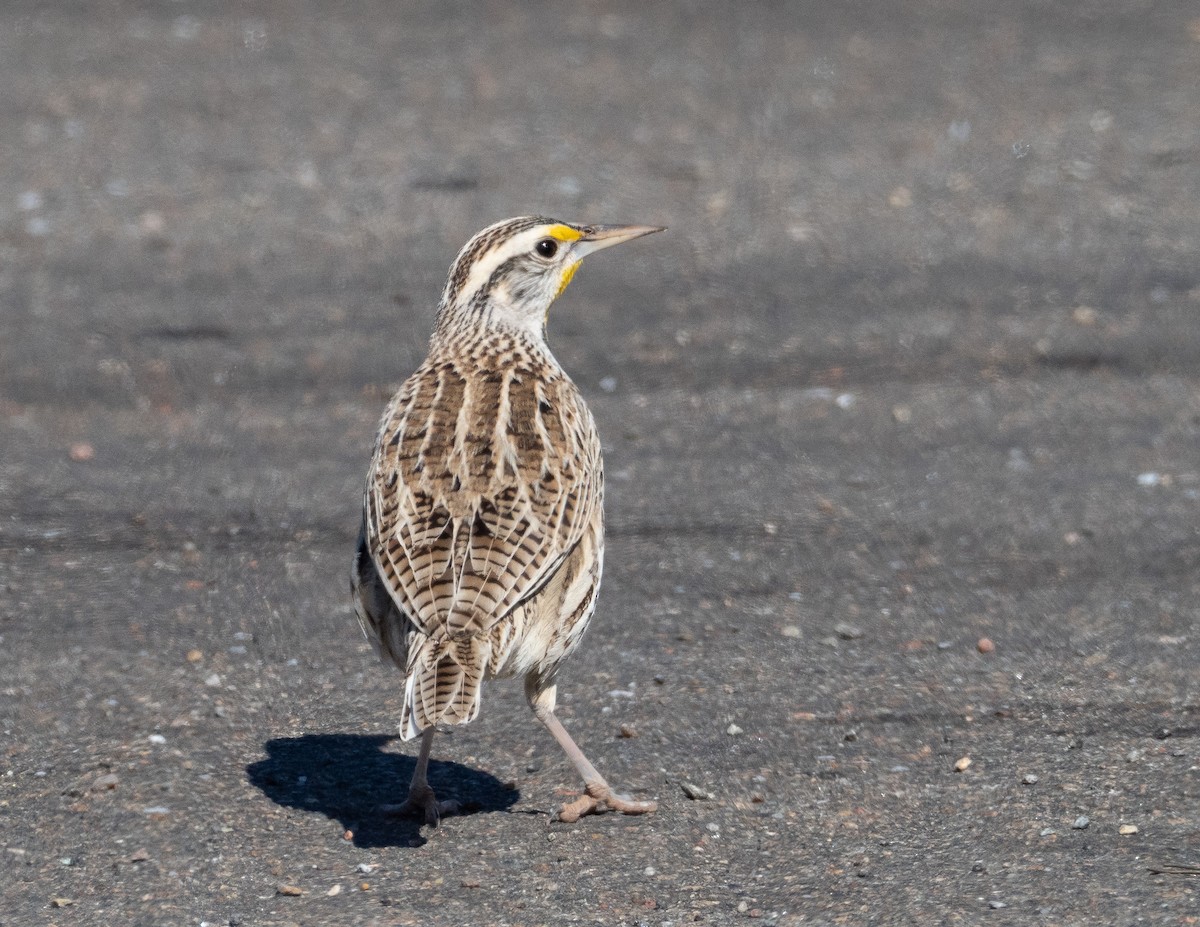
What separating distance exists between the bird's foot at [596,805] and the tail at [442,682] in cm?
86

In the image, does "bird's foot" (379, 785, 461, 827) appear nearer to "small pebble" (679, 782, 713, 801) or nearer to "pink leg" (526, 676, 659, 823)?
"pink leg" (526, 676, 659, 823)

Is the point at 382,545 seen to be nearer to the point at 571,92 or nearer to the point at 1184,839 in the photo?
the point at 1184,839

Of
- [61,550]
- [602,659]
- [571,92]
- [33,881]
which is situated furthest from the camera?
[571,92]

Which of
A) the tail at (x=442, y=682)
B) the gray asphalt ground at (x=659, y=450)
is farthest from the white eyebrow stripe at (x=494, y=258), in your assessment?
the tail at (x=442, y=682)

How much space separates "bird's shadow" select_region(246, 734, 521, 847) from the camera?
6762 millimetres

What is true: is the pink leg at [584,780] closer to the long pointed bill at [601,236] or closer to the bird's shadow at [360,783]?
the bird's shadow at [360,783]

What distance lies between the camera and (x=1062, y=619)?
868cm

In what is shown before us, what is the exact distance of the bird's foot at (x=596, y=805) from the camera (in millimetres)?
6688

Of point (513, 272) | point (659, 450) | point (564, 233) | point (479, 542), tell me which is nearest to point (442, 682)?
point (479, 542)

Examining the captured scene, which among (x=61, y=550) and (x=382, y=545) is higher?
(x=382, y=545)

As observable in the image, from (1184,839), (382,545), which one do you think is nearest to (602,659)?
(382,545)

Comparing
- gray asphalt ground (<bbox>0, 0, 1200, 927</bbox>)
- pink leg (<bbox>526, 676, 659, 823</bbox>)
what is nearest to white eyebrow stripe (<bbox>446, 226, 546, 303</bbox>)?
gray asphalt ground (<bbox>0, 0, 1200, 927</bbox>)

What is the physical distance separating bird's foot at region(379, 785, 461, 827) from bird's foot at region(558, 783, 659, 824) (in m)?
0.41

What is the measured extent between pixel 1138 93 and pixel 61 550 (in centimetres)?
1121
